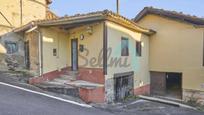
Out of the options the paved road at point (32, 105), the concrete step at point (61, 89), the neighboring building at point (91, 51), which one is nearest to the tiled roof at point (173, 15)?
the neighboring building at point (91, 51)

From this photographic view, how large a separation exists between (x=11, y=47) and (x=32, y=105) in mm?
7774

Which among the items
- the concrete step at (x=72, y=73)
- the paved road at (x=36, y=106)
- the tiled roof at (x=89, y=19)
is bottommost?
the paved road at (x=36, y=106)

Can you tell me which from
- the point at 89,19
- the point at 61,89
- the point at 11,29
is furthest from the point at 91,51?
the point at 11,29

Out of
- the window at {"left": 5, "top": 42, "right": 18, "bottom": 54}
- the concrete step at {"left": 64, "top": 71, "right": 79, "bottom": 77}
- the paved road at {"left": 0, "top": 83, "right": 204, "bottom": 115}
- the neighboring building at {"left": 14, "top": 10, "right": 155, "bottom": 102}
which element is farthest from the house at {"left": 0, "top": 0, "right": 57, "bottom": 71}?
the paved road at {"left": 0, "top": 83, "right": 204, "bottom": 115}

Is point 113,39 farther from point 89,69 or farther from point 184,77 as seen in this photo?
point 184,77

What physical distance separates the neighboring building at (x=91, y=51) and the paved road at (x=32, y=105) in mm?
1961

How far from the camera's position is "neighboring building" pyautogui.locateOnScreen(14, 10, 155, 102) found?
1385 cm

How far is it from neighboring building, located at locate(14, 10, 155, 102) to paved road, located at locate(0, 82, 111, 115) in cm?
196

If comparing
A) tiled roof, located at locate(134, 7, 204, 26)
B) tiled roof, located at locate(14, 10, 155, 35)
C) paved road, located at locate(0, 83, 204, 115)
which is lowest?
paved road, located at locate(0, 83, 204, 115)

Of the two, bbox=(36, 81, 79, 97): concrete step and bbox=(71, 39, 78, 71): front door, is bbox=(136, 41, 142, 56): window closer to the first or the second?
bbox=(71, 39, 78, 71): front door

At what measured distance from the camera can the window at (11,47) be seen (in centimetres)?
1666

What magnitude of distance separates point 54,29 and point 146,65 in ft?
23.6

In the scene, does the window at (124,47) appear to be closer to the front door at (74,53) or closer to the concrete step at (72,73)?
the front door at (74,53)

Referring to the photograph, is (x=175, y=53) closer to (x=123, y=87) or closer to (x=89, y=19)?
(x=123, y=87)
